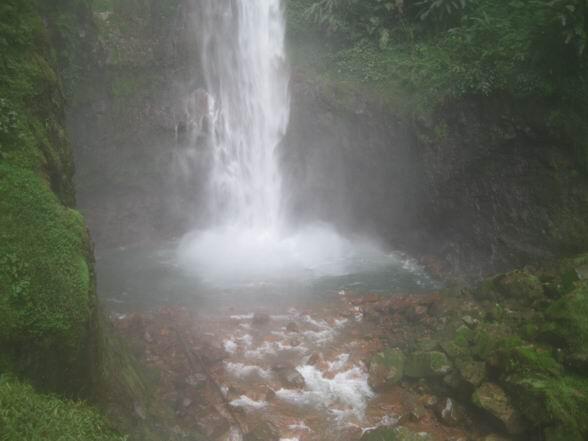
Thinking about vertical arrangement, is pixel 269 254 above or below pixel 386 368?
above

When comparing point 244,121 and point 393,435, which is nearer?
point 393,435

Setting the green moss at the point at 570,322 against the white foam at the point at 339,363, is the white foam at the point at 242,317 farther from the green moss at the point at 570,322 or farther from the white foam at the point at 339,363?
the green moss at the point at 570,322

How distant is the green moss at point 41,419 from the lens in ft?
11.5

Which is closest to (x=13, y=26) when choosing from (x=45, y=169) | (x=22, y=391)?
(x=45, y=169)

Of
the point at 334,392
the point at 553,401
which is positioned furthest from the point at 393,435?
the point at 553,401

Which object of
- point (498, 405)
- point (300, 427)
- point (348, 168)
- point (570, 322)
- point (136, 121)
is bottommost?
point (300, 427)

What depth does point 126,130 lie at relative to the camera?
16.5 metres

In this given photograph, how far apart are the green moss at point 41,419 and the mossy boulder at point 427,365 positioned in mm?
5751

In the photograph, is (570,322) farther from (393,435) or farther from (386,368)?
(393,435)

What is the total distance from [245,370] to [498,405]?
15.4 ft

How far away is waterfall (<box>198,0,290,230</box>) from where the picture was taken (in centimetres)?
1739

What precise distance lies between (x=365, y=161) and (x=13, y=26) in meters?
11.6

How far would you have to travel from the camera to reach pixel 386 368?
8477 millimetres

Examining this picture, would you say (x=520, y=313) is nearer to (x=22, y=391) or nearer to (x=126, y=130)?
(x=22, y=391)
